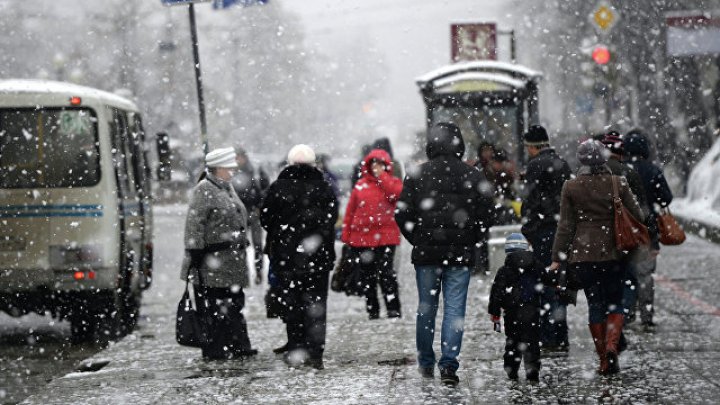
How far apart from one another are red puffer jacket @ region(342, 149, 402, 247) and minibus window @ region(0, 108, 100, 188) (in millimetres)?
2572

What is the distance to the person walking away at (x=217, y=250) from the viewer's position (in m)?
10.2

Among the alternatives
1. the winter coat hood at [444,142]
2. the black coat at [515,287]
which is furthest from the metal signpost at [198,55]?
the black coat at [515,287]

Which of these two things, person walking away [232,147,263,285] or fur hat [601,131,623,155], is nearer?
fur hat [601,131,623,155]

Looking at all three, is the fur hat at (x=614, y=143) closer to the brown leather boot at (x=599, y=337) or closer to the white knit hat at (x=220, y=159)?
the brown leather boot at (x=599, y=337)

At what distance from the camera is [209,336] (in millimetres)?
10406

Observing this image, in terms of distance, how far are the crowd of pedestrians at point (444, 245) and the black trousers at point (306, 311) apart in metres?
0.01

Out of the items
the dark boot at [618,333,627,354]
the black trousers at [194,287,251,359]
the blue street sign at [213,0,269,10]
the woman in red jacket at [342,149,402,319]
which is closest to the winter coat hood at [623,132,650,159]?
the dark boot at [618,333,627,354]

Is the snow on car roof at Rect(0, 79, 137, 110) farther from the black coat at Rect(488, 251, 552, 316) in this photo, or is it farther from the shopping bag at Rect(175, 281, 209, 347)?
the black coat at Rect(488, 251, 552, 316)

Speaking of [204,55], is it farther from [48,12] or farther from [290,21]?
[48,12]

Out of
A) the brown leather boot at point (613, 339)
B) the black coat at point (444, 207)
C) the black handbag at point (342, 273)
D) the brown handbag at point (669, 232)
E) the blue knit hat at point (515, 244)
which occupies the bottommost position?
the brown leather boot at point (613, 339)

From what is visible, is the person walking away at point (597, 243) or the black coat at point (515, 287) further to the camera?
the person walking away at point (597, 243)

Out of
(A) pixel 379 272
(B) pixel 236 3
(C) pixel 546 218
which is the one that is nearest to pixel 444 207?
(C) pixel 546 218

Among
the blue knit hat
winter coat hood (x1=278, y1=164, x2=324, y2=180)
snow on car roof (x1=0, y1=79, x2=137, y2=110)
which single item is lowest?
the blue knit hat

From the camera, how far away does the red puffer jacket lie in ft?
41.0
